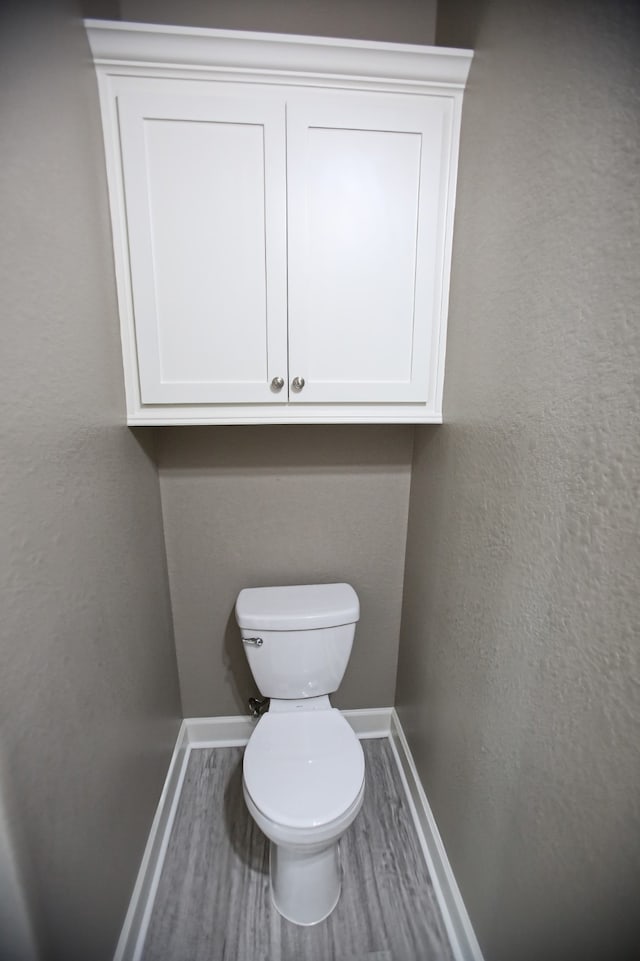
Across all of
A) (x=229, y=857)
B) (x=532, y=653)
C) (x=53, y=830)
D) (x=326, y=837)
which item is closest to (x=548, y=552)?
(x=532, y=653)

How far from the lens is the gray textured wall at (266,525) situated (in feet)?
4.64

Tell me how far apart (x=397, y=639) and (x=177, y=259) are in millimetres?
1491

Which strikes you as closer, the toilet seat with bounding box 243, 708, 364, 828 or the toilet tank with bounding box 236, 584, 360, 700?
the toilet seat with bounding box 243, 708, 364, 828

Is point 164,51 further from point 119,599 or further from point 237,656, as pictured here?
point 237,656

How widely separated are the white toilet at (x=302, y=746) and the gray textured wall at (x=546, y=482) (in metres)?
0.34

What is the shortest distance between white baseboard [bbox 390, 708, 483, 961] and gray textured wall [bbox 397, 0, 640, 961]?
7cm

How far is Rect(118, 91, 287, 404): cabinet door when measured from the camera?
3.20 feet

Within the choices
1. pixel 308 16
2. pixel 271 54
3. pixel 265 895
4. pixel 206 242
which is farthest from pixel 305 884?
pixel 308 16

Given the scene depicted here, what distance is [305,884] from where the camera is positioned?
1.12 metres

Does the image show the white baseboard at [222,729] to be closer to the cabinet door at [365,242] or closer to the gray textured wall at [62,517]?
the gray textured wall at [62,517]

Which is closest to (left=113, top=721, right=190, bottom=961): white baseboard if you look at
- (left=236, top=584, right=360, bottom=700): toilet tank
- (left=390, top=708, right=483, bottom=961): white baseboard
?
(left=236, top=584, right=360, bottom=700): toilet tank

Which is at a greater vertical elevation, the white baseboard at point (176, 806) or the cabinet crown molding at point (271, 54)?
the cabinet crown molding at point (271, 54)

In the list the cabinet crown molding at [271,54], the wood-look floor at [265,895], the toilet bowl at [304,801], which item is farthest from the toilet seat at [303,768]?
the cabinet crown molding at [271,54]

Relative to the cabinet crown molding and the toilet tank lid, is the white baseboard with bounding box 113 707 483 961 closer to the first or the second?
the toilet tank lid
